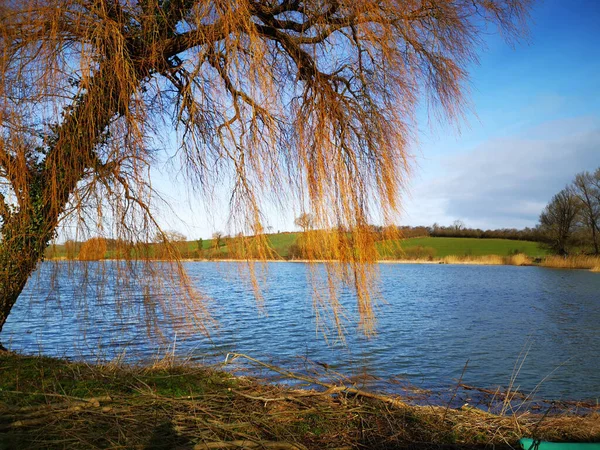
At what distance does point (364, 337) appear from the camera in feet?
29.5

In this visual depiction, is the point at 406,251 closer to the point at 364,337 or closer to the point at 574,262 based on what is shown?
the point at 574,262

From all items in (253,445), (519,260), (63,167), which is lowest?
(519,260)

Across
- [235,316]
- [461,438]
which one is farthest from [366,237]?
[235,316]

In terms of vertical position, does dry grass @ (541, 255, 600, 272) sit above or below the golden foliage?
below

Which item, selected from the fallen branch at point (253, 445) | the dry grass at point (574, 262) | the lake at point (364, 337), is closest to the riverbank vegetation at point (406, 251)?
the dry grass at point (574, 262)

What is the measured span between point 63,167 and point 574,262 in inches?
1491

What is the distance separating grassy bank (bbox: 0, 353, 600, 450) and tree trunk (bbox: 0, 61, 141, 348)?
1.01m

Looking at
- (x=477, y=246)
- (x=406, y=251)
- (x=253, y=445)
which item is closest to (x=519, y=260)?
(x=477, y=246)

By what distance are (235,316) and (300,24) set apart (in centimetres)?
806

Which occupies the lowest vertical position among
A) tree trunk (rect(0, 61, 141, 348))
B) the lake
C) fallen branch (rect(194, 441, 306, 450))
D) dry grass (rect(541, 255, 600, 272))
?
dry grass (rect(541, 255, 600, 272))

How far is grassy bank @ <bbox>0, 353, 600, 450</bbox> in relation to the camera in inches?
101

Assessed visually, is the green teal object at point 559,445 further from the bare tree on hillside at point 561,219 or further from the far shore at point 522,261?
the bare tree on hillside at point 561,219

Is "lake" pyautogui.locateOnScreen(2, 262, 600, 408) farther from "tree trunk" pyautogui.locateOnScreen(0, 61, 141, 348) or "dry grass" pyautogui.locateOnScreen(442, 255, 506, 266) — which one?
"dry grass" pyautogui.locateOnScreen(442, 255, 506, 266)

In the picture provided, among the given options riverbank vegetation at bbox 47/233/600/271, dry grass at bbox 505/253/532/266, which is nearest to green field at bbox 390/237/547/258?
riverbank vegetation at bbox 47/233/600/271
